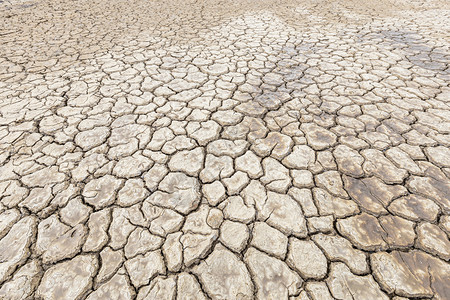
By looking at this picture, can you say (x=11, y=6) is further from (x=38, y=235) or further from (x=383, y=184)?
(x=383, y=184)

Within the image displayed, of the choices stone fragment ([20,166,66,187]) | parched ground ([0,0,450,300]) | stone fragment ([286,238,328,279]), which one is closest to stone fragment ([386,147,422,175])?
parched ground ([0,0,450,300])

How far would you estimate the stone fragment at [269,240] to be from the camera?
1.32 metres

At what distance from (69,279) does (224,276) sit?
2.75 feet

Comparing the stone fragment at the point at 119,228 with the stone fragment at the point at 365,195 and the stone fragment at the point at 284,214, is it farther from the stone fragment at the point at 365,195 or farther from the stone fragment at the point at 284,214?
the stone fragment at the point at 365,195

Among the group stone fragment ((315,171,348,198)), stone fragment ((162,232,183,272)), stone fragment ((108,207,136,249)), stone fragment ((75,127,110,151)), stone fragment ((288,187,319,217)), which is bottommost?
stone fragment ((108,207,136,249))

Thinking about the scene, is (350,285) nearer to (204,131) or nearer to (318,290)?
(318,290)

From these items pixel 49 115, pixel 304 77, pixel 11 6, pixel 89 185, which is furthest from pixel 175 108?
pixel 11 6

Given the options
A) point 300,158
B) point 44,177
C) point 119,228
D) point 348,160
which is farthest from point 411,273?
point 44,177

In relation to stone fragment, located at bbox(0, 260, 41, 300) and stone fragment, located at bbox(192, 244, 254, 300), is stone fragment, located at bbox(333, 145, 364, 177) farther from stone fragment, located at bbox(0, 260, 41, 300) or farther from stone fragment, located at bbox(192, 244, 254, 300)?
stone fragment, located at bbox(0, 260, 41, 300)

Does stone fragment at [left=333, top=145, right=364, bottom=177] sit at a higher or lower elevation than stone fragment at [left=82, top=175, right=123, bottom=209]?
higher

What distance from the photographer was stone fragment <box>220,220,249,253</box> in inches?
53.2

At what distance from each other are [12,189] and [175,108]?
1.50 metres

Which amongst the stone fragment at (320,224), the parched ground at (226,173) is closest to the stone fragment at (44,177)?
the parched ground at (226,173)

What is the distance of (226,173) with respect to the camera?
178 cm
